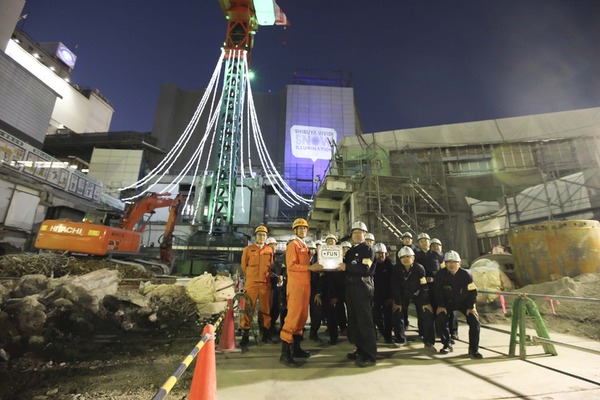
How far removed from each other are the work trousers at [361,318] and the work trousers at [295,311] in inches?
27.4

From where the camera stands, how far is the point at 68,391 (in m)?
3.52

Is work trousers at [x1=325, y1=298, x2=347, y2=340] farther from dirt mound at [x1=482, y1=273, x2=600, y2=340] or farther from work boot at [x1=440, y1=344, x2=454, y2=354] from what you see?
dirt mound at [x1=482, y1=273, x2=600, y2=340]

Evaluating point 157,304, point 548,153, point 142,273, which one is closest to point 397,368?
point 157,304

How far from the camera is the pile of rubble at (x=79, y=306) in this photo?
5532 mm

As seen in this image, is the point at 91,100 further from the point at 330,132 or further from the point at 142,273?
the point at 142,273

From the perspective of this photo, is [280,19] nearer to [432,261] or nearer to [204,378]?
[432,261]

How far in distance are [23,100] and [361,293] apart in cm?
3558

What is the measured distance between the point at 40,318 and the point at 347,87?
38561 mm

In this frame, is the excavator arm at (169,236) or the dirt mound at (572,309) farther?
the excavator arm at (169,236)

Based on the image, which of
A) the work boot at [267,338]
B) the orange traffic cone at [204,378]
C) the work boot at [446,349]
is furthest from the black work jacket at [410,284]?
the orange traffic cone at [204,378]

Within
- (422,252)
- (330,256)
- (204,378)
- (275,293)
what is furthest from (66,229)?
(422,252)

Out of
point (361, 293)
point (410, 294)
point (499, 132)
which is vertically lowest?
point (410, 294)

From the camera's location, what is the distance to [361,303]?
408 cm

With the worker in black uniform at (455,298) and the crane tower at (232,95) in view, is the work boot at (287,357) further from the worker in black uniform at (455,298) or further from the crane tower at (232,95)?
the crane tower at (232,95)
